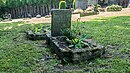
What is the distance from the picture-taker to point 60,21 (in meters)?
8.04

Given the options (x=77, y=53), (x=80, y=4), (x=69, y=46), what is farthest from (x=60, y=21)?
(x=80, y=4)

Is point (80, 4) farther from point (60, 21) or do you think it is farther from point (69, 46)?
point (69, 46)

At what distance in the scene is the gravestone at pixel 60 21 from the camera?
7.85m

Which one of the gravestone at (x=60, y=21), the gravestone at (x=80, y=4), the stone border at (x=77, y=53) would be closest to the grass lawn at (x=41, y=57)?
the stone border at (x=77, y=53)

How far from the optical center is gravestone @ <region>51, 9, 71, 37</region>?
Result: 7852mm

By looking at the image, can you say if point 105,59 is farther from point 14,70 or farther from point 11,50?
point 11,50

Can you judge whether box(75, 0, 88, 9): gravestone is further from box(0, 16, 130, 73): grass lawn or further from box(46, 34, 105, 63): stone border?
box(46, 34, 105, 63): stone border

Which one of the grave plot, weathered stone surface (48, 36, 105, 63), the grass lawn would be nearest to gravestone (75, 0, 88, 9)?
the grass lawn

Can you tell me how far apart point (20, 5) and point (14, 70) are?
3163 cm

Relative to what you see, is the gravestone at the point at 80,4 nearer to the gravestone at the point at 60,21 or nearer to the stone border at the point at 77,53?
the gravestone at the point at 60,21

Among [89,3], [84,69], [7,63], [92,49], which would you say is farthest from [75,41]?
[89,3]

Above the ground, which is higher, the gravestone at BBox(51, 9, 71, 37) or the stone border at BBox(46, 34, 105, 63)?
the gravestone at BBox(51, 9, 71, 37)

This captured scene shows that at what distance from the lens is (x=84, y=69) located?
5410 mm

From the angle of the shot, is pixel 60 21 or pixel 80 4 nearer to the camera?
pixel 60 21
